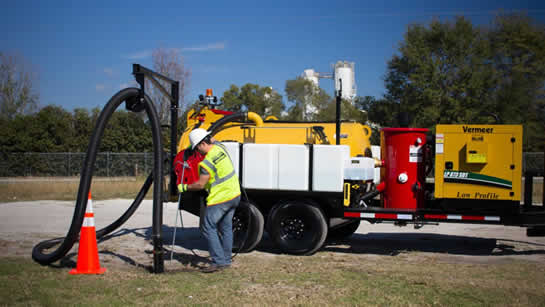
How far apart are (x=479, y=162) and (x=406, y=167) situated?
1.19 meters

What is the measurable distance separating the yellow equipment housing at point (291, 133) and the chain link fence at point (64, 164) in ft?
74.7

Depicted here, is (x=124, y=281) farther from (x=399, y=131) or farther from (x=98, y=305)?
(x=399, y=131)

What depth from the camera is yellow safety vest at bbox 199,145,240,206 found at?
23.0ft

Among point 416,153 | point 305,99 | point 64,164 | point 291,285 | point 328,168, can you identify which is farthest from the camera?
point 305,99

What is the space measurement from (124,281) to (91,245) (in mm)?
935

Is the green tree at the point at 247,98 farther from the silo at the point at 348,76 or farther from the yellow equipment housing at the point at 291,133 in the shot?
the yellow equipment housing at the point at 291,133

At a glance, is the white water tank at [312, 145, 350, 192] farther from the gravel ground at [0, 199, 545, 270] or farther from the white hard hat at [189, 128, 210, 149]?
the white hard hat at [189, 128, 210, 149]

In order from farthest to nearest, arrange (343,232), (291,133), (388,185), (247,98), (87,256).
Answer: (247,98), (343,232), (291,133), (388,185), (87,256)

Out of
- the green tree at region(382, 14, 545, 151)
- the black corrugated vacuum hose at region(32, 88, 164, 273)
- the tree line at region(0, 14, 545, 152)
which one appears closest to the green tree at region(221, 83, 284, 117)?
the tree line at region(0, 14, 545, 152)

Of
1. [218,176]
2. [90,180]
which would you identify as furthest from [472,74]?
[90,180]

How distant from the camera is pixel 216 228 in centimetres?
711

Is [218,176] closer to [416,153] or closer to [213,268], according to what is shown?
[213,268]

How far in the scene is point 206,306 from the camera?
5285 mm

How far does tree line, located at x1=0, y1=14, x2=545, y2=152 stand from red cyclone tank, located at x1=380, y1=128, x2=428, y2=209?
23.8m
